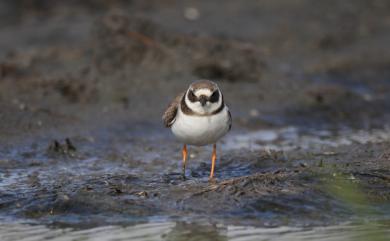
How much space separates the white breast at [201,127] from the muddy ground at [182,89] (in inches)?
18.0

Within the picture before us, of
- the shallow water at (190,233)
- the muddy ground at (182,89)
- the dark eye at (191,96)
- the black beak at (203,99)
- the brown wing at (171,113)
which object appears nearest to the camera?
the shallow water at (190,233)

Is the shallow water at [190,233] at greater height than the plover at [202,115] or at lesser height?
lesser

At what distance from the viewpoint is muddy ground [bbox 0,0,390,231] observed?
7605mm

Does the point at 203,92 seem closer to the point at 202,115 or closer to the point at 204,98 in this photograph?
the point at 204,98

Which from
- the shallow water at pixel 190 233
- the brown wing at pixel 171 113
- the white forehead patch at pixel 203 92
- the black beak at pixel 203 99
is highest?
the white forehead patch at pixel 203 92

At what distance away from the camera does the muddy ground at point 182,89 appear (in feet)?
25.0

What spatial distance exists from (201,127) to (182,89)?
4580mm

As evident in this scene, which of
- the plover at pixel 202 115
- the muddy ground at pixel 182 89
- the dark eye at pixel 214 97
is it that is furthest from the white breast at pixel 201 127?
the muddy ground at pixel 182 89

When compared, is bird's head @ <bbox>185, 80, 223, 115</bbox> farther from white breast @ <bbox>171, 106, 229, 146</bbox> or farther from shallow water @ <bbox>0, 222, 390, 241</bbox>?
shallow water @ <bbox>0, 222, 390, 241</bbox>

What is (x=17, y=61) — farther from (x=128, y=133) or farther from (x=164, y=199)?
(x=164, y=199)

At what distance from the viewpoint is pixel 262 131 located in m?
11.9

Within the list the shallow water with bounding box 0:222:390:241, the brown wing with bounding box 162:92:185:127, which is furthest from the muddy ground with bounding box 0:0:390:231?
the brown wing with bounding box 162:92:185:127

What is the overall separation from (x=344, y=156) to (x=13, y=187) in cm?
367

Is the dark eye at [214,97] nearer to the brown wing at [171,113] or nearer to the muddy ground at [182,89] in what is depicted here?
the brown wing at [171,113]
